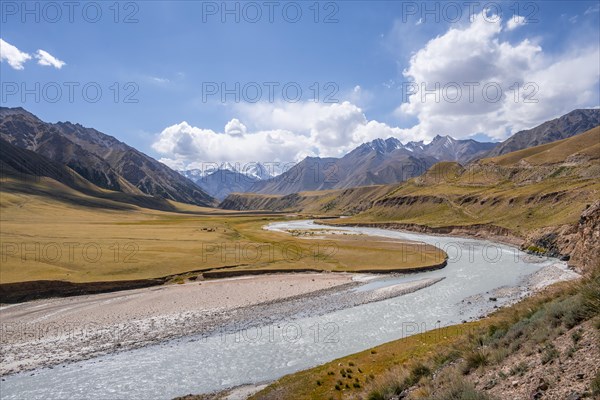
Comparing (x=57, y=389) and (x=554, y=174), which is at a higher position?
(x=554, y=174)

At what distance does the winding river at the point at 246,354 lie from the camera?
24.2 meters

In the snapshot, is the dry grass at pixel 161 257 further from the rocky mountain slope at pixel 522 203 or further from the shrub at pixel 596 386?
the shrub at pixel 596 386

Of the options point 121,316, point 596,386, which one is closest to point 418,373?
point 596,386

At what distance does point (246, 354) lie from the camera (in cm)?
2862

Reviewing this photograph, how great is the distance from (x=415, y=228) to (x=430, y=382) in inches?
5165

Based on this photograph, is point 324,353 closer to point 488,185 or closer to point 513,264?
point 513,264

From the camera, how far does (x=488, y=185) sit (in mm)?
165875

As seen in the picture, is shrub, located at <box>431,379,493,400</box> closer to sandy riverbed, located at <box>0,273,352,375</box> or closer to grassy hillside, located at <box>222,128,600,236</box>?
sandy riverbed, located at <box>0,273,352,375</box>

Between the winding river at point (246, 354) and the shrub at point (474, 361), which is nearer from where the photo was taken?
the shrub at point (474, 361)

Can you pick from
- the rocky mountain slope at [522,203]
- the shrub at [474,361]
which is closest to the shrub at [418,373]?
the shrub at [474,361]

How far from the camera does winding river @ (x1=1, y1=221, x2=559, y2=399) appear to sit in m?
24.2

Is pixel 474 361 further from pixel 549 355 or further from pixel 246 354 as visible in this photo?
pixel 246 354

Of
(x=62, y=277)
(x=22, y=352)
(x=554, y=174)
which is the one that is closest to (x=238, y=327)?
(x=22, y=352)
